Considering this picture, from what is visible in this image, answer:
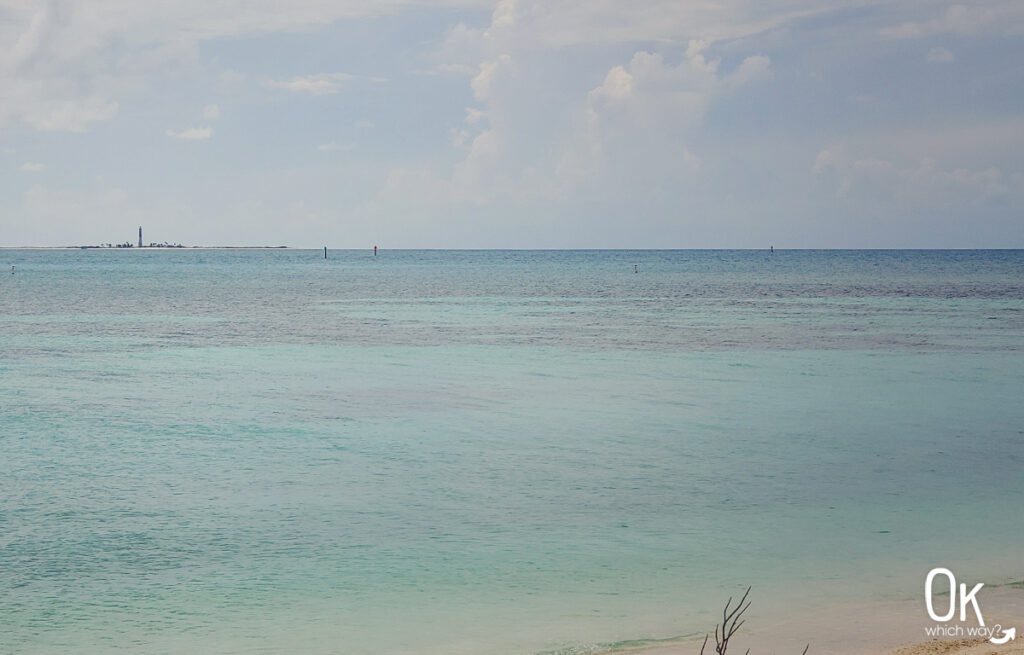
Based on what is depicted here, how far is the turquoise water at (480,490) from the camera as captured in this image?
8789mm

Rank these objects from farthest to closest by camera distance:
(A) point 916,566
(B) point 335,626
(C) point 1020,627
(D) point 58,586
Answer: (A) point 916,566 → (D) point 58,586 → (B) point 335,626 → (C) point 1020,627

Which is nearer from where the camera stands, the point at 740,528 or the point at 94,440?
the point at 740,528

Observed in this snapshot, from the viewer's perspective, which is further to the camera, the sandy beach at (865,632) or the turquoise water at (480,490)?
the turquoise water at (480,490)

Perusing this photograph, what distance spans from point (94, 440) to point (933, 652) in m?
13.9

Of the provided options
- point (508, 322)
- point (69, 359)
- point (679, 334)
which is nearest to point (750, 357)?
point (679, 334)

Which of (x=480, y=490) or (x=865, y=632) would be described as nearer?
(x=865, y=632)

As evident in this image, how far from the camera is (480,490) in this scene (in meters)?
13.0

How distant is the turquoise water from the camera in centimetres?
879

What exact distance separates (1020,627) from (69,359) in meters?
27.1

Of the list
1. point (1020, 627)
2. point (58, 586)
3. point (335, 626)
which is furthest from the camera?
point (58, 586)

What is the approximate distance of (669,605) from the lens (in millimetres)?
8898

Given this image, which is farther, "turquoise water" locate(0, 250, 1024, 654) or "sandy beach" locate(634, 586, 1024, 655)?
"turquoise water" locate(0, 250, 1024, 654)

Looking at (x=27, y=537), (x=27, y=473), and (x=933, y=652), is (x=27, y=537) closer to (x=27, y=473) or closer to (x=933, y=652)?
(x=27, y=473)

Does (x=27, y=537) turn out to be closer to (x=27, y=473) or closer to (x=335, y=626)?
(x=27, y=473)
